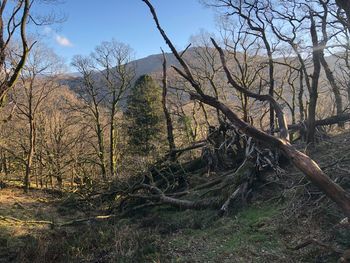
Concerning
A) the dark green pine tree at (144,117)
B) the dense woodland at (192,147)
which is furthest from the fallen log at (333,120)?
the dark green pine tree at (144,117)

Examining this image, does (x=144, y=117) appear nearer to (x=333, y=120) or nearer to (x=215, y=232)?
(x=333, y=120)

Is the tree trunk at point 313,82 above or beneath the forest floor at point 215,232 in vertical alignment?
above

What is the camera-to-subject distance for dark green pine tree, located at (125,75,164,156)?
89.8 feet

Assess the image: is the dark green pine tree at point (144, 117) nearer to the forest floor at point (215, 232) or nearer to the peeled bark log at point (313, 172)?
the forest floor at point (215, 232)

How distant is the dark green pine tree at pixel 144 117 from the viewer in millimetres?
27359

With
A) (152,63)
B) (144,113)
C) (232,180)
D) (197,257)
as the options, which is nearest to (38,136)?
(144,113)

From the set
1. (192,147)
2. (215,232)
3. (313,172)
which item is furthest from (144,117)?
(313,172)

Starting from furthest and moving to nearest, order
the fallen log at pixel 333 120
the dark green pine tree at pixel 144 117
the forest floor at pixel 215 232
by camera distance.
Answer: the dark green pine tree at pixel 144 117, the fallen log at pixel 333 120, the forest floor at pixel 215 232

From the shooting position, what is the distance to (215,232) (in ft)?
29.1

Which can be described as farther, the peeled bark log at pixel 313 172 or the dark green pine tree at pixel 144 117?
the dark green pine tree at pixel 144 117

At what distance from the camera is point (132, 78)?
30141 mm

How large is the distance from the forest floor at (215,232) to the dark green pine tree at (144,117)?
14.7m

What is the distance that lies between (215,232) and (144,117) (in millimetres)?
19550

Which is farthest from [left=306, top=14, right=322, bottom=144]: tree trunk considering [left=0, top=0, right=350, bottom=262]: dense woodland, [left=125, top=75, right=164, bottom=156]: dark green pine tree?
[left=125, top=75, right=164, bottom=156]: dark green pine tree
